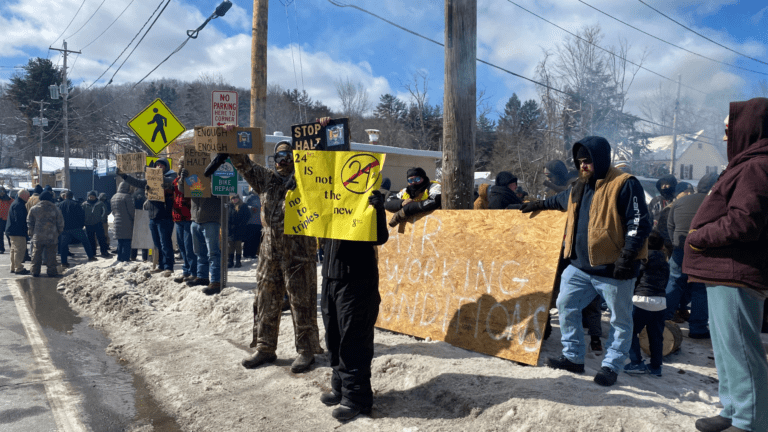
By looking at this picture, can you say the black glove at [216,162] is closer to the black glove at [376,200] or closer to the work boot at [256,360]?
the work boot at [256,360]

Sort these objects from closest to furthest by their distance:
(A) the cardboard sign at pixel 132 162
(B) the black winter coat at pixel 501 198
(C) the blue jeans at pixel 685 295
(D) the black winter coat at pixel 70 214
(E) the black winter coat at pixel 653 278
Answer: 1. (E) the black winter coat at pixel 653 278
2. (C) the blue jeans at pixel 685 295
3. (B) the black winter coat at pixel 501 198
4. (A) the cardboard sign at pixel 132 162
5. (D) the black winter coat at pixel 70 214

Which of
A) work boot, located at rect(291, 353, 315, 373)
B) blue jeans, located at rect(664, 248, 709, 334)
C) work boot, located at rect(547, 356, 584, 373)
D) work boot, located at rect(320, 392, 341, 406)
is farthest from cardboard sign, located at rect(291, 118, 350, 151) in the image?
blue jeans, located at rect(664, 248, 709, 334)

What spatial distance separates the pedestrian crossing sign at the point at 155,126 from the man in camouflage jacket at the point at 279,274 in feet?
16.6

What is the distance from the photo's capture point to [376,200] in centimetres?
372

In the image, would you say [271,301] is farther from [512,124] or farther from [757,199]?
[512,124]

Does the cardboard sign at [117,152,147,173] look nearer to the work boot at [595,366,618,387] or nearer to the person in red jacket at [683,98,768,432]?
the work boot at [595,366,618,387]

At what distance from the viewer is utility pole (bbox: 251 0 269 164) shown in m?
8.80

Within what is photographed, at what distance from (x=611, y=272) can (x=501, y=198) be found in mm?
2779

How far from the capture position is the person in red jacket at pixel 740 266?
2.94 m

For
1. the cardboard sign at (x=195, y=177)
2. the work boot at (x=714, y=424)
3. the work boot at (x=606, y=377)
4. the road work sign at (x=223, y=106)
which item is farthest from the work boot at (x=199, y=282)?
the work boot at (x=714, y=424)

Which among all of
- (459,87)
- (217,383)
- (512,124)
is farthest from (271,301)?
(512,124)

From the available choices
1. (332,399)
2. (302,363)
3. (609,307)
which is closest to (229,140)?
(302,363)

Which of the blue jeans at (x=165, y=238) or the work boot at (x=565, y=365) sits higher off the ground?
the blue jeans at (x=165, y=238)

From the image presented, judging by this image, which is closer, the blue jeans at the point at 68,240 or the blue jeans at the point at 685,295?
the blue jeans at the point at 685,295
